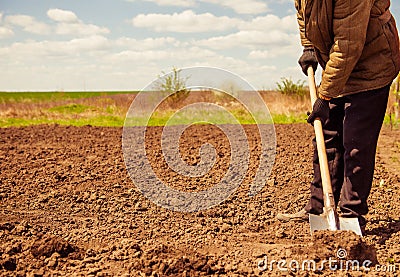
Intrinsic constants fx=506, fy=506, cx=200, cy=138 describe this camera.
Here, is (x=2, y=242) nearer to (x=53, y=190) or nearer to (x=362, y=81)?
(x=53, y=190)

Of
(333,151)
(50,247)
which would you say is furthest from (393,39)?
(50,247)

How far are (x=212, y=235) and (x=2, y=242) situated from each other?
1.43 m

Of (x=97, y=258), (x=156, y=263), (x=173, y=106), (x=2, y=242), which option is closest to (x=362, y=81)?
(x=156, y=263)

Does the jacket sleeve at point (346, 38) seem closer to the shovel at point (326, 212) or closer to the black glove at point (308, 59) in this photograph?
the shovel at point (326, 212)

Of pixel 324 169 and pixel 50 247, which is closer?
pixel 50 247

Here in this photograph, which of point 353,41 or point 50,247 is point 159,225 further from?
point 353,41

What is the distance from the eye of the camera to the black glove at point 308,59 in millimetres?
3818

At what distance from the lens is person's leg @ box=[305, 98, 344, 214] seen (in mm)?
3631

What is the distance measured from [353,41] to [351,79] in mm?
364

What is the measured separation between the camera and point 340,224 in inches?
134

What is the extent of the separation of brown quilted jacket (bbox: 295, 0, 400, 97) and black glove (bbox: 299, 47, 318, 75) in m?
0.35

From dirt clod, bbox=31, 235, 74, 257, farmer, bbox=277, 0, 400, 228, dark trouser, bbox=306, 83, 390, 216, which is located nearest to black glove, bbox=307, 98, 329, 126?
farmer, bbox=277, 0, 400, 228

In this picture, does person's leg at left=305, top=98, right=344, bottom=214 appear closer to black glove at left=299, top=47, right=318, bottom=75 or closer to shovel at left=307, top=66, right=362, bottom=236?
shovel at left=307, top=66, right=362, bottom=236

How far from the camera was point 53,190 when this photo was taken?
4.94 meters
